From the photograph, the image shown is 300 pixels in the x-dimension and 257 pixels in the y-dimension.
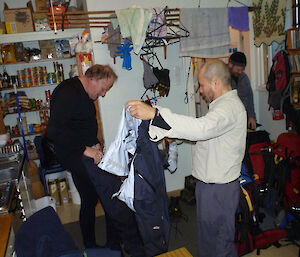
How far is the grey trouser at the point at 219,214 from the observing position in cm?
188

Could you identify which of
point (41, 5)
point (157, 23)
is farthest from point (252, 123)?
point (41, 5)

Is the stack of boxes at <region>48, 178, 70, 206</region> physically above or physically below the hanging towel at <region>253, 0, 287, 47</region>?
below

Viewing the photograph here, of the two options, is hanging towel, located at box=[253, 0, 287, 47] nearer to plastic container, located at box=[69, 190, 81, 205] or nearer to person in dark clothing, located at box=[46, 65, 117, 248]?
Result: person in dark clothing, located at box=[46, 65, 117, 248]

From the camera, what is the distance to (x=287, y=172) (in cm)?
262

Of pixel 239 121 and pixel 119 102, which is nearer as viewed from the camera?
pixel 239 121

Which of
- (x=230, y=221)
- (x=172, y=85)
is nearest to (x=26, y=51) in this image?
(x=172, y=85)

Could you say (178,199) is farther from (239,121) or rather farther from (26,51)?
(26,51)

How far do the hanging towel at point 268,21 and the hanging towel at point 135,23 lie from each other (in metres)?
1.52

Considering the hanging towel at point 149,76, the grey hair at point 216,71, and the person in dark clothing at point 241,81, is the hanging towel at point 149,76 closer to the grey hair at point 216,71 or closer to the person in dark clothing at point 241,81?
the person in dark clothing at point 241,81

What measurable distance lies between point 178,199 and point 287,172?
119cm

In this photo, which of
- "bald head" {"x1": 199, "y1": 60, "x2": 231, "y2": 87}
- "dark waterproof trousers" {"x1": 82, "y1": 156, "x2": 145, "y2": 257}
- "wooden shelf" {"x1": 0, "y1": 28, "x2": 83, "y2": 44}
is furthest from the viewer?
"wooden shelf" {"x1": 0, "y1": 28, "x2": 83, "y2": 44}

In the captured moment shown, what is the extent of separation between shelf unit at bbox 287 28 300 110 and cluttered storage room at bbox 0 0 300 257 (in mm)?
11

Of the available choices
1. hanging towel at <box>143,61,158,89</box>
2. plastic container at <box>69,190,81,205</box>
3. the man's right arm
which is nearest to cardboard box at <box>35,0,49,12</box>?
hanging towel at <box>143,61,158,89</box>

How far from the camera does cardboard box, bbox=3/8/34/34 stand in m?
3.72
